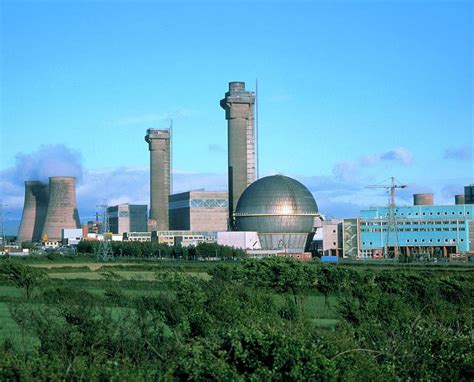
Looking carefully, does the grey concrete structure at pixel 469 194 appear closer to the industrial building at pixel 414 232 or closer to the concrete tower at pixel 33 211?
the industrial building at pixel 414 232

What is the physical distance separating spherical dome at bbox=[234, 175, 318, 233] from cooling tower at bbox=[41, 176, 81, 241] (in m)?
23.1

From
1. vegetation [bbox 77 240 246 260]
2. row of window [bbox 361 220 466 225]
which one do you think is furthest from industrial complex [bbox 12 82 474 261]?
vegetation [bbox 77 240 246 260]

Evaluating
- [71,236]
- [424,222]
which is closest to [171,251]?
[71,236]

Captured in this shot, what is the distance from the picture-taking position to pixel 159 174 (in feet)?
461

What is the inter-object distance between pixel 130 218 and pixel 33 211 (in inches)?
813

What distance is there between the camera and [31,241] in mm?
124000

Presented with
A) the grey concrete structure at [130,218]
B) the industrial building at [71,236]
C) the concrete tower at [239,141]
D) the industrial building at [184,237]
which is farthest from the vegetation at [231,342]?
the grey concrete structure at [130,218]

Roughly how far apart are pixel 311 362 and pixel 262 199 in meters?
97.2

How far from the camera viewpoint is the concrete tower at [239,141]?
397ft

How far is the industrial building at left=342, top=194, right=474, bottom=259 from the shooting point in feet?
323

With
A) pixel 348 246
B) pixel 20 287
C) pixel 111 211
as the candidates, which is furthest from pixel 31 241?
pixel 20 287

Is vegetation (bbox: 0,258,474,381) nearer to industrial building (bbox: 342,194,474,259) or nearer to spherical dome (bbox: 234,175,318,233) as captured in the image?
industrial building (bbox: 342,194,474,259)

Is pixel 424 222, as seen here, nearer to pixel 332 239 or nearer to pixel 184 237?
pixel 332 239

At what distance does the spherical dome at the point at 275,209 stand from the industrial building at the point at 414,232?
25.8ft
